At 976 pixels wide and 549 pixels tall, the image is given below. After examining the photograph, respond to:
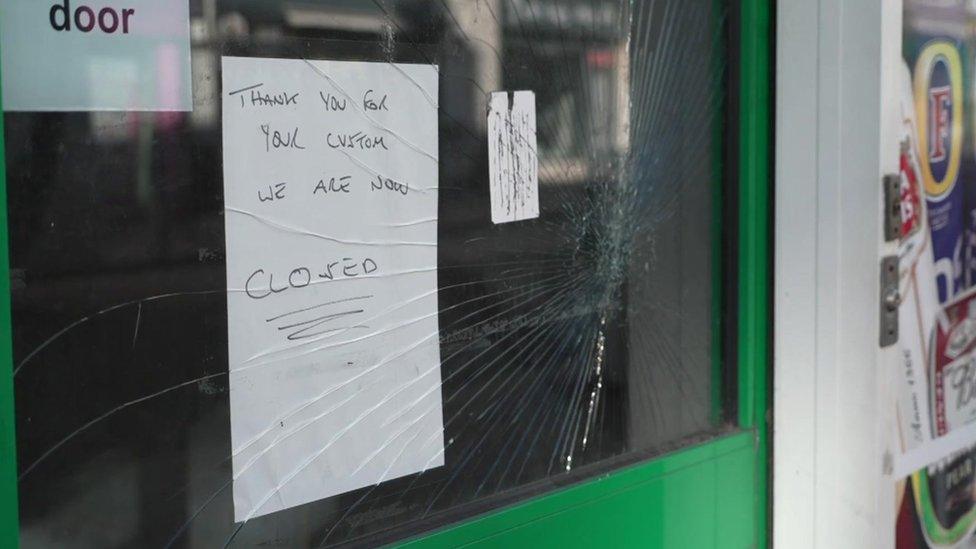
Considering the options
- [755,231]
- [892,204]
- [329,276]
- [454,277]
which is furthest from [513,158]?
[892,204]

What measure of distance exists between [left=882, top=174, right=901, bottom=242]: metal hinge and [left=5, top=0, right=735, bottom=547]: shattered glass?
315 mm

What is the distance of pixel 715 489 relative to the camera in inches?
82.5

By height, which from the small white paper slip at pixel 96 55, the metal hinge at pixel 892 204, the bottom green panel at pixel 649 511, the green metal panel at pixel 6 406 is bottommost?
the bottom green panel at pixel 649 511

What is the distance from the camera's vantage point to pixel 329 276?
Result: 1.52 meters

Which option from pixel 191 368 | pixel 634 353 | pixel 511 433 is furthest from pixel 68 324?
pixel 634 353

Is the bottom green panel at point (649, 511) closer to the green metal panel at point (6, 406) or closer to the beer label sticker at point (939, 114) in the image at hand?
the green metal panel at point (6, 406)

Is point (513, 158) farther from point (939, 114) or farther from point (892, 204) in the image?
point (939, 114)

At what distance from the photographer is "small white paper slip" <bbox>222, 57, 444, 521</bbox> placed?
1.43m

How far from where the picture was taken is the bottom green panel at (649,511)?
5.66ft

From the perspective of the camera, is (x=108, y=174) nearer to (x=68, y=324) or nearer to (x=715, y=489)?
(x=68, y=324)

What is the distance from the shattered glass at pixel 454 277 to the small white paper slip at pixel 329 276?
1.0 inches

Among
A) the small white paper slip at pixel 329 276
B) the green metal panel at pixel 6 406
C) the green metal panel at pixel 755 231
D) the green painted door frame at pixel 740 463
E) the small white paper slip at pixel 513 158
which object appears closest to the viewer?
the green metal panel at pixel 6 406

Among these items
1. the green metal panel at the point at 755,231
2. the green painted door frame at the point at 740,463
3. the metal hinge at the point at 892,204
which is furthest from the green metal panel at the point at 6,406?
the metal hinge at the point at 892,204

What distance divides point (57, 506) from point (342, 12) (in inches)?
31.5
